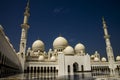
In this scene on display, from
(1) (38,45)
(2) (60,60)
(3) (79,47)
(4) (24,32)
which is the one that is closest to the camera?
(2) (60,60)

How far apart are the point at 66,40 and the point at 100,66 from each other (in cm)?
977

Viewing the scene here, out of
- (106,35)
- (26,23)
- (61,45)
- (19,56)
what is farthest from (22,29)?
(106,35)

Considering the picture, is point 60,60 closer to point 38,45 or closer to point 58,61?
point 58,61

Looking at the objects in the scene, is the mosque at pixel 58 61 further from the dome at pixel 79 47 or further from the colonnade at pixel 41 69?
the dome at pixel 79 47

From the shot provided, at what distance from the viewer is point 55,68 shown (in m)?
25.1

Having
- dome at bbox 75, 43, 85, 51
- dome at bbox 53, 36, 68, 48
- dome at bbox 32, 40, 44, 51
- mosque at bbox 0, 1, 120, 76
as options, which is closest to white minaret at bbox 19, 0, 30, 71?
mosque at bbox 0, 1, 120, 76

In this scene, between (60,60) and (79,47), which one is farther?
(79,47)

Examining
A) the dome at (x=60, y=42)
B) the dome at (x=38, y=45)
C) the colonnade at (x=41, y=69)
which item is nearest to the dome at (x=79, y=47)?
the dome at (x=60, y=42)

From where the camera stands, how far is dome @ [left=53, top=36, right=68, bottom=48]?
29.8m

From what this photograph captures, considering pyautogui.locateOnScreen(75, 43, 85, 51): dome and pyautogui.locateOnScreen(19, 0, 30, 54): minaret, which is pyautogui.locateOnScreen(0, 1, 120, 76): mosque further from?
pyautogui.locateOnScreen(75, 43, 85, 51): dome

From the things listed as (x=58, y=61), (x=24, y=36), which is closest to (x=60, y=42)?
(x=58, y=61)

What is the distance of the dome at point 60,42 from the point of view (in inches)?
1172

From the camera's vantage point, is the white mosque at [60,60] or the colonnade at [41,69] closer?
the white mosque at [60,60]

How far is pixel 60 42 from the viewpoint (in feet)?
98.0
